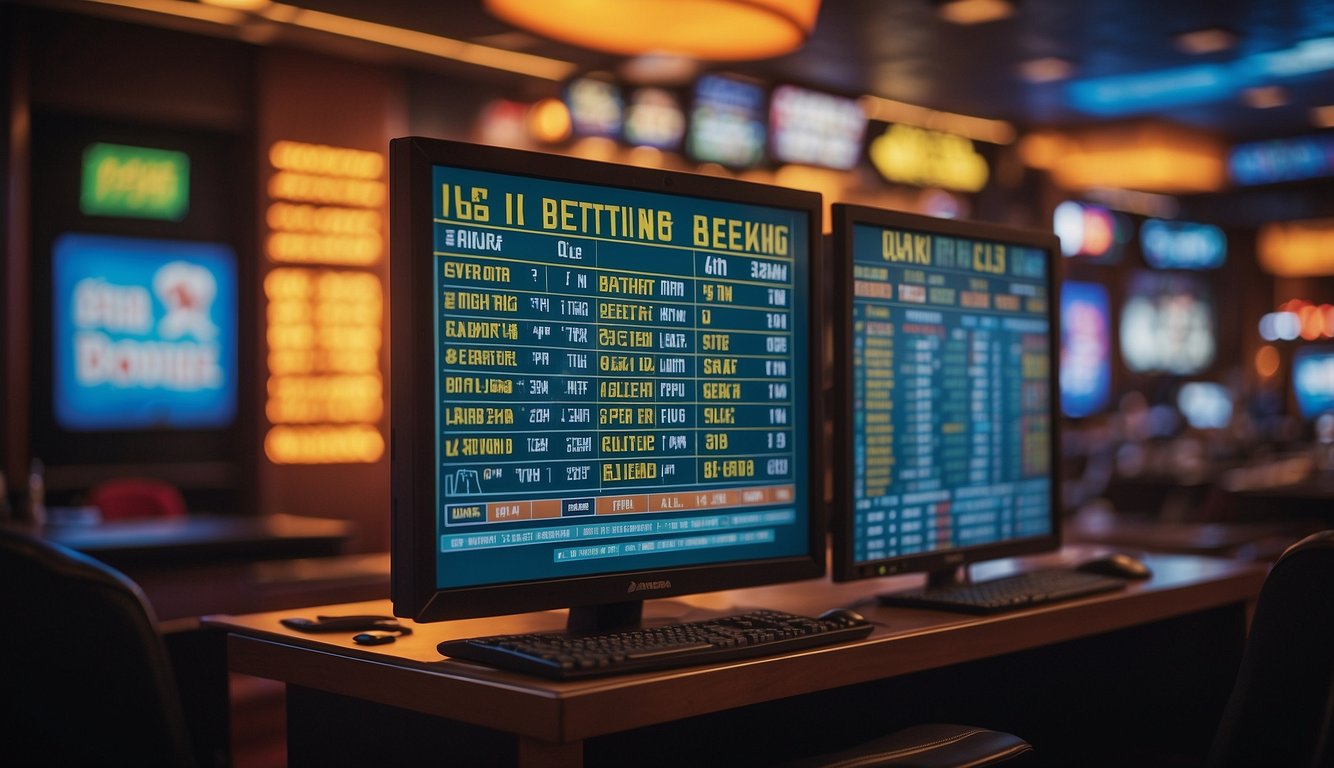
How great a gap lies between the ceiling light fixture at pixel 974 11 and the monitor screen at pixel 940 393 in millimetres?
3949

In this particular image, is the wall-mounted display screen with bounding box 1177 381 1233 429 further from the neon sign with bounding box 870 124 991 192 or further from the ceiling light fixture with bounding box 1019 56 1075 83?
the ceiling light fixture with bounding box 1019 56 1075 83

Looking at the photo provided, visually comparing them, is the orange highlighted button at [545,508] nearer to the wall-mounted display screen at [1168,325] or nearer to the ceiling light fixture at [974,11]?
the ceiling light fixture at [974,11]

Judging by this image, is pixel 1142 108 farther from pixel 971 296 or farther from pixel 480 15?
pixel 971 296

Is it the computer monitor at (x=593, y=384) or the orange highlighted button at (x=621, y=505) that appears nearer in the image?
the computer monitor at (x=593, y=384)

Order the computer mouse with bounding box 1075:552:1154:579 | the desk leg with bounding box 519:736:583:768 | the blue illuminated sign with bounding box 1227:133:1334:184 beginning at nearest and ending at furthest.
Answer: the desk leg with bounding box 519:736:583:768
the computer mouse with bounding box 1075:552:1154:579
the blue illuminated sign with bounding box 1227:133:1334:184

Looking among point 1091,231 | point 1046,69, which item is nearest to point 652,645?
point 1046,69

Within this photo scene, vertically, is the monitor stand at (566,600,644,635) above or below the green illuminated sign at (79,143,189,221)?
below

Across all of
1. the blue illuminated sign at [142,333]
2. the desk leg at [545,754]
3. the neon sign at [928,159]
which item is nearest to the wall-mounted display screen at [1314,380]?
the neon sign at [928,159]

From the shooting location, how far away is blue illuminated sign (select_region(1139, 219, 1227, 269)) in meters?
10.5

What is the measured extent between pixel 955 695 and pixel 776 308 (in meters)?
0.83

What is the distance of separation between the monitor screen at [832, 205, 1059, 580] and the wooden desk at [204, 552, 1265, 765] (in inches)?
5.5

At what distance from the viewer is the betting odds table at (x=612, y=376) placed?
4.66 feet

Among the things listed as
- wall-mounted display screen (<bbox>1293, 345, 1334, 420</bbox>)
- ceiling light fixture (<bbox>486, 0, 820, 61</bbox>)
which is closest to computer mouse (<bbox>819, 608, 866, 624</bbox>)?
ceiling light fixture (<bbox>486, 0, 820, 61</bbox>)

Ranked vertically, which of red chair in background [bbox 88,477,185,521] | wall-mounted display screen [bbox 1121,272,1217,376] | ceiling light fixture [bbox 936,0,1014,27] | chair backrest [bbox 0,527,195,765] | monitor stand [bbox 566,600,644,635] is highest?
ceiling light fixture [bbox 936,0,1014,27]
